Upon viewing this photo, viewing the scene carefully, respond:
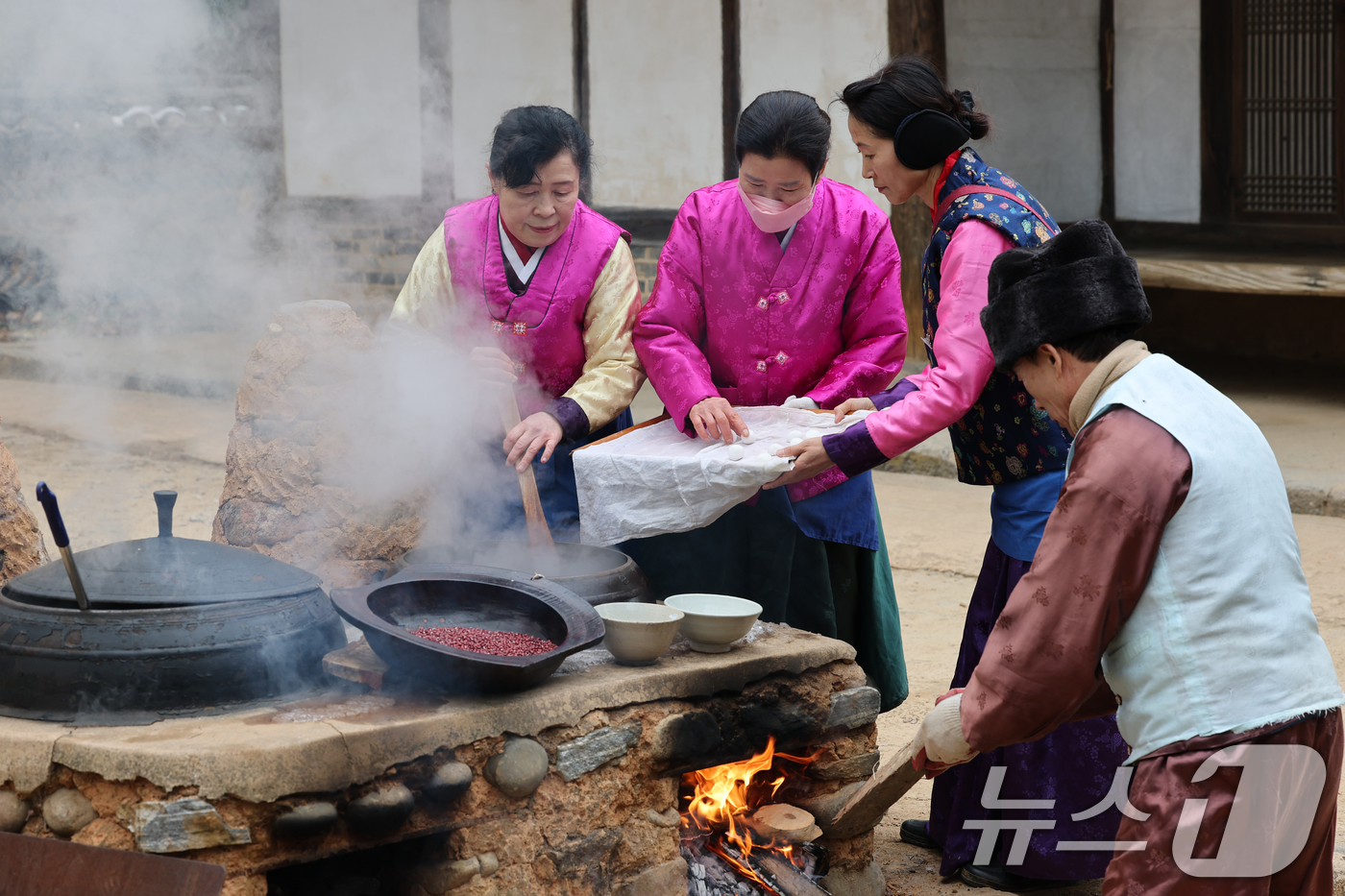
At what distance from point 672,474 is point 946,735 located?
3.67ft

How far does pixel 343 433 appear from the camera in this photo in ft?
12.6

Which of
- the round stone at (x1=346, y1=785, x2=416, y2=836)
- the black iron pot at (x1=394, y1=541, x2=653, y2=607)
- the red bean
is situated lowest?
the round stone at (x1=346, y1=785, x2=416, y2=836)

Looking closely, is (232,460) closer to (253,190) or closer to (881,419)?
(881,419)

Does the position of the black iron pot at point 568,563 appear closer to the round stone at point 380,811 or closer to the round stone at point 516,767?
the round stone at point 516,767

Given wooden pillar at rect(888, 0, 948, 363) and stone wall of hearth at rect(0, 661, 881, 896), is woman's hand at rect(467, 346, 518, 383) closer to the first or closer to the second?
stone wall of hearth at rect(0, 661, 881, 896)

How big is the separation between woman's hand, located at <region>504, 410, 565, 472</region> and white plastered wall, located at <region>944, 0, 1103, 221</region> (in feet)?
21.1

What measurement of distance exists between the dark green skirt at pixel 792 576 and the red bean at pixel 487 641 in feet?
2.67

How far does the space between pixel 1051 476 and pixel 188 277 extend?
41.2 ft

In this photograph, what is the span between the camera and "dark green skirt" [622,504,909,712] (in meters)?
3.44

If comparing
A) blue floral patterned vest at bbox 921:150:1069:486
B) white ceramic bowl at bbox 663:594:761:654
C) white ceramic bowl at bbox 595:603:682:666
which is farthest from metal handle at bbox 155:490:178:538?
blue floral patterned vest at bbox 921:150:1069:486

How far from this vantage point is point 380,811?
243cm

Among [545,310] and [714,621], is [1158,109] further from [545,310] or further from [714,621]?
[714,621]

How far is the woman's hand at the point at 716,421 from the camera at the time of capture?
3.16 metres

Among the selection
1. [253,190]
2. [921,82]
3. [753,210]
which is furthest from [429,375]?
[253,190]
